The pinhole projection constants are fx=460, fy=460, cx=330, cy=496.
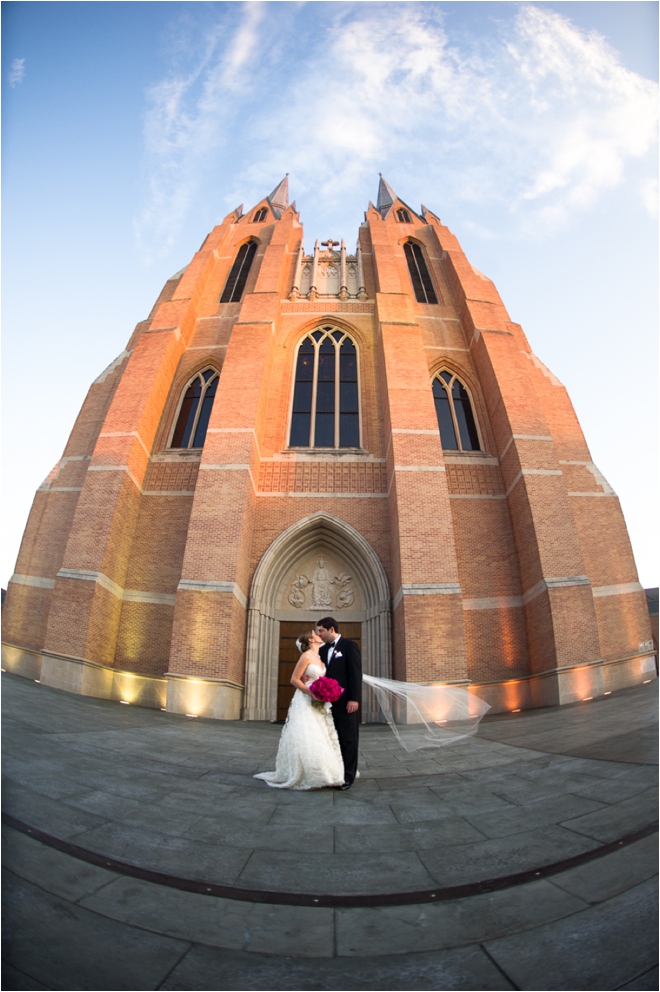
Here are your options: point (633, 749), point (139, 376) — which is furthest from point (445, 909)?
point (139, 376)

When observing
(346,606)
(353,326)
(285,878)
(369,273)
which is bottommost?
(285,878)

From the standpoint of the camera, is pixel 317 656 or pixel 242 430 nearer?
pixel 317 656

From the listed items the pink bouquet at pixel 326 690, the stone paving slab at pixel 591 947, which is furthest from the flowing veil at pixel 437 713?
the stone paving slab at pixel 591 947

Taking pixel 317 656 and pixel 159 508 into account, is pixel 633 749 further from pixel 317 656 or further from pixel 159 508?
pixel 159 508

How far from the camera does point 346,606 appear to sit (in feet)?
39.1

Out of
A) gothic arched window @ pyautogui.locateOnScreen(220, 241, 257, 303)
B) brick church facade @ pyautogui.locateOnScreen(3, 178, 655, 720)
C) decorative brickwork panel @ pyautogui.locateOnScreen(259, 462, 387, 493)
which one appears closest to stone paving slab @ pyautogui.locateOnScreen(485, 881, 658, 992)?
brick church facade @ pyautogui.locateOnScreen(3, 178, 655, 720)

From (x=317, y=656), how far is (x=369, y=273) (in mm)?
16427

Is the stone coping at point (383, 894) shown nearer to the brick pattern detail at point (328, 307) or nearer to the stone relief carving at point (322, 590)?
the stone relief carving at point (322, 590)

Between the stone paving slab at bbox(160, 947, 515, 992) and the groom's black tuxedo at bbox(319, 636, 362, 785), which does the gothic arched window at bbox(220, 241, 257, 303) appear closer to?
the groom's black tuxedo at bbox(319, 636, 362, 785)

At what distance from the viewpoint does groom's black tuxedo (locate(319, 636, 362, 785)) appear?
4.06m

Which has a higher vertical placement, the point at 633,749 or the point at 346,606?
the point at 346,606

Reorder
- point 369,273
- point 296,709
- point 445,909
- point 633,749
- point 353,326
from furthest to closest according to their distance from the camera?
point 369,273, point 353,326, point 296,709, point 633,749, point 445,909

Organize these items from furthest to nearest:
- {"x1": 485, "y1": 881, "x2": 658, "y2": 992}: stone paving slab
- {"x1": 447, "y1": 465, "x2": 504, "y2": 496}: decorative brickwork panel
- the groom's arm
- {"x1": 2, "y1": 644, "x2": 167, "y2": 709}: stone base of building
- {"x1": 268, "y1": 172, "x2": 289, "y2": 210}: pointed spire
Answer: {"x1": 268, "y1": 172, "x2": 289, "y2": 210}: pointed spire < {"x1": 447, "y1": 465, "x2": 504, "y2": 496}: decorative brickwork panel < {"x1": 2, "y1": 644, "x2": 167, "y2": 709}: stone base of building < the groom's arm < {"x1": 485, "y1": 881, "x2": 658, "y2": 992}: stone paving slab

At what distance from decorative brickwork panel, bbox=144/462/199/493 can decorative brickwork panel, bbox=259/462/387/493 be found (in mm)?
1944
